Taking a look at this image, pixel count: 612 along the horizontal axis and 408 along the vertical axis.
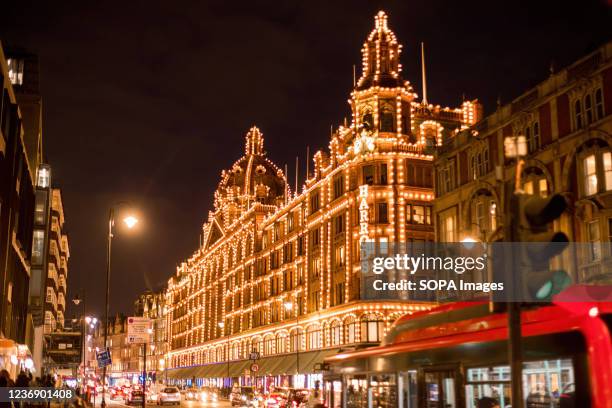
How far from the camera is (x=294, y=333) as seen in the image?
7544cm

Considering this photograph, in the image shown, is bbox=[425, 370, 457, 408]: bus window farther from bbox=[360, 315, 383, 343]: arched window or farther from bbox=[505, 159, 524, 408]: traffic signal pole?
bbox=[360, 315, 383, 343]: arched window

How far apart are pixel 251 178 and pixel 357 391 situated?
330 feet

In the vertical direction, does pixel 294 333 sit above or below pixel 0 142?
below

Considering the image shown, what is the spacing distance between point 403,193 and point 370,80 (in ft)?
34.5

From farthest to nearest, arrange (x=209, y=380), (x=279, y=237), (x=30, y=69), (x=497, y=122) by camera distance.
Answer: (x=209, y=380)
(x=279, y=237)
(x=30, y=69)
(x=497, y=122)

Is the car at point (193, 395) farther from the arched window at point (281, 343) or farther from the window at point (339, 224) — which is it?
the window at point (339, 224)

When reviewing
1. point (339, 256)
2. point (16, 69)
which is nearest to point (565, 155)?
point (339, 256)

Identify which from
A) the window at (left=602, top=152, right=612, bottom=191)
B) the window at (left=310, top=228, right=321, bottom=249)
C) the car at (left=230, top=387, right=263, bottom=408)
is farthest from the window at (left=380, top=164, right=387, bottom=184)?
the window at (left=602, top=152, right=612, bottom=191)

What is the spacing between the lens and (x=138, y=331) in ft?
99.8

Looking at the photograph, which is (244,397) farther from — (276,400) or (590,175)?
(590,175)

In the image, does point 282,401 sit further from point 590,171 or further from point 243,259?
point 243,259

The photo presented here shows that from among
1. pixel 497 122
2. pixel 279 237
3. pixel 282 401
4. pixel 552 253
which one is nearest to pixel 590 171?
pixel 497 122

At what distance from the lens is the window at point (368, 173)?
62.1 meters

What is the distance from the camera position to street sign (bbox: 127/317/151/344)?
99.0 ft
